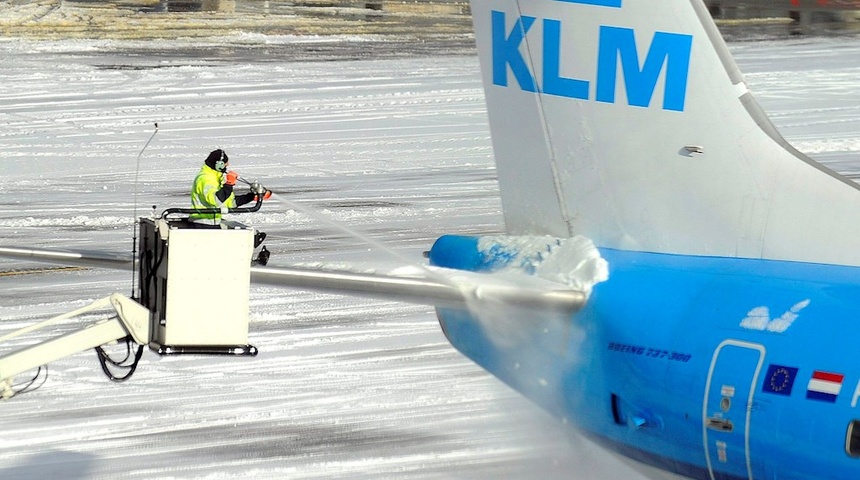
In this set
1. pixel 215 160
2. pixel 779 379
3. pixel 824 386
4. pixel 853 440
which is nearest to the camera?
pixel 853 440

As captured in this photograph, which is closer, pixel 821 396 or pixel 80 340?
pixel 821 396

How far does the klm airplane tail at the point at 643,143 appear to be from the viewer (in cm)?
886

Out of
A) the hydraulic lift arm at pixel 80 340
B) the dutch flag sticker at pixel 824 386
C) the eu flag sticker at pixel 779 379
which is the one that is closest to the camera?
the dutch flag sticker at pixel 824 386

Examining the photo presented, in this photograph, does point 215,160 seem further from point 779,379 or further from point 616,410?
point 779,379

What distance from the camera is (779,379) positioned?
775 cm

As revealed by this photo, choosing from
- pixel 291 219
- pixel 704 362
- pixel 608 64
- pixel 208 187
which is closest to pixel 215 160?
pixel 208 187

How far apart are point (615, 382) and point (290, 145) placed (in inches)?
763

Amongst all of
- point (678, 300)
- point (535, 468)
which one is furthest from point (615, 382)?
point (535, 468)

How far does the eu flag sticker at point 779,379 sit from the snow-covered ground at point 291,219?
8.33ft

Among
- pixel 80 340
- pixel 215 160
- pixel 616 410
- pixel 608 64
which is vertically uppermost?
pixel 608 64

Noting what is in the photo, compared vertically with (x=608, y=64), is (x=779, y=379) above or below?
below

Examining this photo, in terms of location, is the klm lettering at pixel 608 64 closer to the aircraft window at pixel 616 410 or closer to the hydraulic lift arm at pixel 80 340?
the aircraft window at pixel 616 410

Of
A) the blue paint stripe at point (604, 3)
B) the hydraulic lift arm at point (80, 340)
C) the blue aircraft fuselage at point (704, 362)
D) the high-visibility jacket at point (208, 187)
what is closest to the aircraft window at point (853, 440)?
the blue aircraft fuselage at point (704, 362)

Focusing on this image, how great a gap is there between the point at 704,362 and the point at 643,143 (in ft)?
7.38
